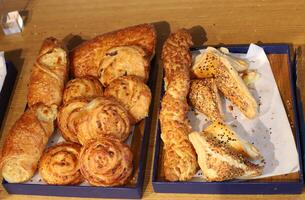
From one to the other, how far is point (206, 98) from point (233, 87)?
9 centimetres

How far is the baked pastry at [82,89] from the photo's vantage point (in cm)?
142

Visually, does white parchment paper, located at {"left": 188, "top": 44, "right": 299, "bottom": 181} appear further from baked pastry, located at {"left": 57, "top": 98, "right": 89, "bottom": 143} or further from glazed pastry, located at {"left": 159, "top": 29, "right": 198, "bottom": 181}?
baked pastry, located at {"left": 57, "top": 98, "right": 89, "bottom": 143}

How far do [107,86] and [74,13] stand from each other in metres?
0.57

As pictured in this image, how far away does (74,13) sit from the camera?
1.89 metres

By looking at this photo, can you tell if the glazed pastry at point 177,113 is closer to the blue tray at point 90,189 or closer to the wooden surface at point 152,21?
the blue tray at point 90,189

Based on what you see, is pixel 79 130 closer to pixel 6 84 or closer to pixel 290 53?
pixel 6 84

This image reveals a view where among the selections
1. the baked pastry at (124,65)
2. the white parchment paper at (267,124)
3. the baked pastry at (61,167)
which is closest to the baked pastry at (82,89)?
the baked pastry at (124,65)

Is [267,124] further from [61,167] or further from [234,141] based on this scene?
[61,167]

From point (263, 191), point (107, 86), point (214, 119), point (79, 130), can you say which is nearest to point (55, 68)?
point (107, 86)

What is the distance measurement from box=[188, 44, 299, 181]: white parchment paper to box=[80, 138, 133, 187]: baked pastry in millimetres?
190

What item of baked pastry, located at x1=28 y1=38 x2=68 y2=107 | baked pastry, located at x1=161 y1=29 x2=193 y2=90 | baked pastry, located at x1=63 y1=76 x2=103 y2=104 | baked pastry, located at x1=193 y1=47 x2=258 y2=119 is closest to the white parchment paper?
baked pastry, located at x1=193 y1=47 x2=258 y2=119

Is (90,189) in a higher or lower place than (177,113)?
lower

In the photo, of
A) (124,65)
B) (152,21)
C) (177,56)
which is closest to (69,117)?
(124,65)

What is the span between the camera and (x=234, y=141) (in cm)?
123
